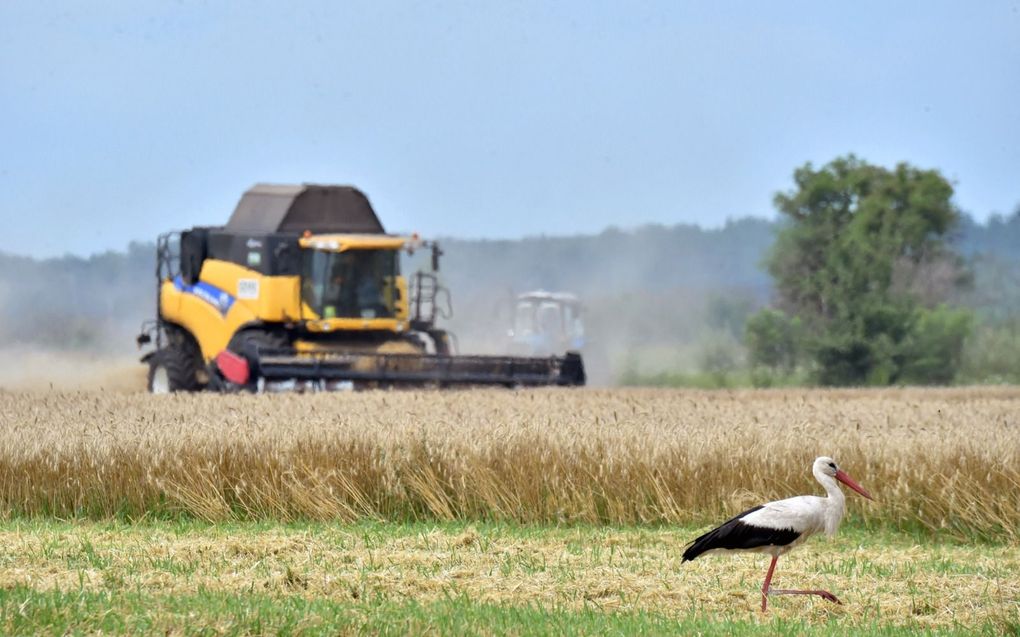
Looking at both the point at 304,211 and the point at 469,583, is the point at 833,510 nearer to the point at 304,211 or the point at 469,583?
the point at 469,583

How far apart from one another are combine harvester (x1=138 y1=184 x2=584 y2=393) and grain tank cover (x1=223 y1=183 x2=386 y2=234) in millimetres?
24

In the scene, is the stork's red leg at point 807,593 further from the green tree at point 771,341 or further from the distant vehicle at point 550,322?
the green tree at point 771,341

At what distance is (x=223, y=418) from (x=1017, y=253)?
130 metres

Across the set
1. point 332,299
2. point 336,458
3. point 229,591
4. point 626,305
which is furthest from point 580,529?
point 626,305

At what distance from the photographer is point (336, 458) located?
15.6 metres

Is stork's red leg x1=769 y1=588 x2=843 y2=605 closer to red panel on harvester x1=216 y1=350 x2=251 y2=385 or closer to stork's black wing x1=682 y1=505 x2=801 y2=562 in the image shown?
stork's black wing x1=682 y1=505 x2=801 y2=562

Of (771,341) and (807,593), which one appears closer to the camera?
(807,593)

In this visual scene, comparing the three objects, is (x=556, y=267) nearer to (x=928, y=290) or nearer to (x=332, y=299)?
(x=928, y=290)

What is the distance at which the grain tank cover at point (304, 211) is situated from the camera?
30.3m

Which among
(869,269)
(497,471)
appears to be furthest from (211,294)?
(869,269)

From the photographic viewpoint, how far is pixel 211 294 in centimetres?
3009

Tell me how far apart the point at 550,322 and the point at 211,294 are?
752 inches

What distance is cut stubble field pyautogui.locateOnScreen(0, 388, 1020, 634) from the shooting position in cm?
981

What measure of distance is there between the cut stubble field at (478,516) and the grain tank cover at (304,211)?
33.8 feet
